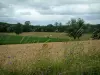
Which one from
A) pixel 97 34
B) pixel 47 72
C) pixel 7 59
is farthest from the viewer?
pixel 97 34

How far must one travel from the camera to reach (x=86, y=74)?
557 centimetres

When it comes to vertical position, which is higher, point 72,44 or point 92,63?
point 72,44

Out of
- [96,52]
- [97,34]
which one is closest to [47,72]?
[96,52]

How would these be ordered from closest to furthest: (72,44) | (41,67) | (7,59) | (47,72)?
1. (47,72)
2. (41,67)
3. (7,59)
4. (72,44)

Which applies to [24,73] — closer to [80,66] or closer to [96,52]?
[80,66]

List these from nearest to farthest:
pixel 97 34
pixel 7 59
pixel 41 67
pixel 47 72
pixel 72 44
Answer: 1. pixel 47 72
2. pixel 41 67
3. pixel 7 59
4. pixel 72 44
5. pixel 97 34

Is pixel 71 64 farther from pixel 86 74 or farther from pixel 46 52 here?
pixel 46 52

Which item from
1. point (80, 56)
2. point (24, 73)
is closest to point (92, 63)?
point (80, 56)

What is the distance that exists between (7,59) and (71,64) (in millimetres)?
1784

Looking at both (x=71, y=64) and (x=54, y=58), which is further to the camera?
(x=54, y=58)

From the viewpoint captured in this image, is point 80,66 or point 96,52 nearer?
point 80,66

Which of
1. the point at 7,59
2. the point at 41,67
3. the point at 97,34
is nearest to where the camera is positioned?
the point at 41,67

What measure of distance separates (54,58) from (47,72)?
1283mm

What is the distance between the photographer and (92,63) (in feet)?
20.3
